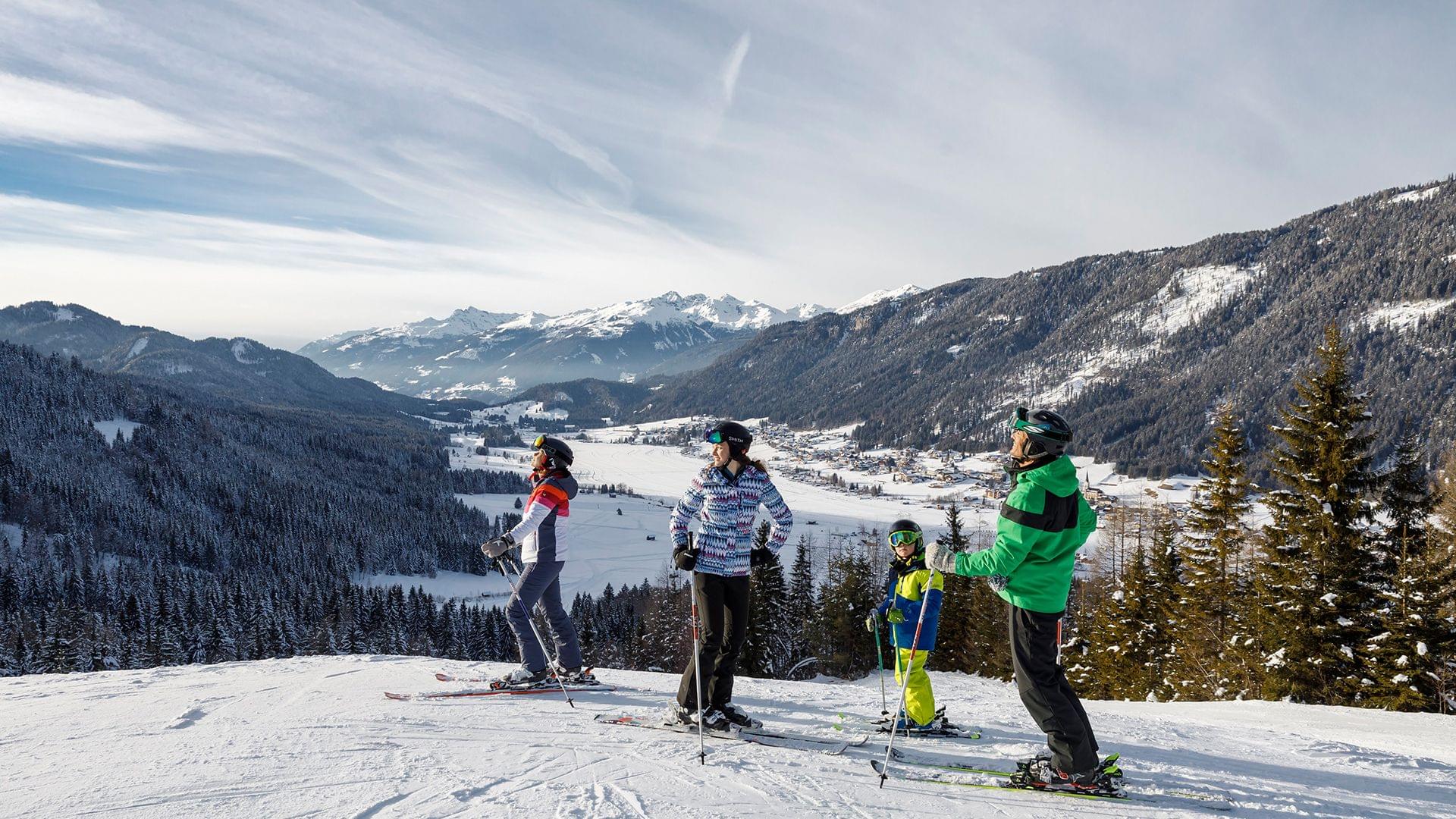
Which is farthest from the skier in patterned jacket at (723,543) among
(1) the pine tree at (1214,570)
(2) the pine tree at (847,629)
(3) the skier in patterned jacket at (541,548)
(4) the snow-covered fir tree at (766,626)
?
(2) the pine tree at (847,629)

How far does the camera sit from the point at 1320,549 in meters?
13.7

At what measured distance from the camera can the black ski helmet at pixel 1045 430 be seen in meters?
4.55

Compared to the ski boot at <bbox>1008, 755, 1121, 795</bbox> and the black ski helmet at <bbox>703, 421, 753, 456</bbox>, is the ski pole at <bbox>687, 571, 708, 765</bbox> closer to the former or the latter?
the black ski helmet at <bbox>703, 421, 753, 456</bbox>

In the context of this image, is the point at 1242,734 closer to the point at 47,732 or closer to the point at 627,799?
the point at 627,799

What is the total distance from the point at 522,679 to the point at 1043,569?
5904 mm

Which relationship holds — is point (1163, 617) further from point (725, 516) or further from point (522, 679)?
point (725, 516)

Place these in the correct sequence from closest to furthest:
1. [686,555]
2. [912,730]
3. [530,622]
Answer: [686,555] < [912,730] < [530,622]

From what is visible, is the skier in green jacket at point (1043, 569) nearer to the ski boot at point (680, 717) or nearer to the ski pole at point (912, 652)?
the ski pole at point (912, 652)

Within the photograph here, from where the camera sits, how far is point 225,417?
533ft

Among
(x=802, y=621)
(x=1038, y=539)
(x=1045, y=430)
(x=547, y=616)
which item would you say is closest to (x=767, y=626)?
(x=802, y=621)

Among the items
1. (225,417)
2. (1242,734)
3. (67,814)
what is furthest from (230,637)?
(225,417)

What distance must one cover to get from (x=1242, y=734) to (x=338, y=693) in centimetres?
977

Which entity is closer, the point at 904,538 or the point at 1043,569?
the point at 1043,569

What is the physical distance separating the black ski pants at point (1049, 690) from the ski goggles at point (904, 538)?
2078mm
